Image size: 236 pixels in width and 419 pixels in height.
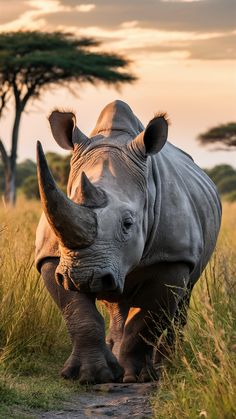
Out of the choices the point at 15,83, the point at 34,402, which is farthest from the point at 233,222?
the point at 34,402

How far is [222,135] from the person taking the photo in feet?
82.8

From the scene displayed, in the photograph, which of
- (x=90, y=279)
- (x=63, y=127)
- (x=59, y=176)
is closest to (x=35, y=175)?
(x=59, y=176)

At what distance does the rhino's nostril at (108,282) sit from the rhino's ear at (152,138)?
2.78ft

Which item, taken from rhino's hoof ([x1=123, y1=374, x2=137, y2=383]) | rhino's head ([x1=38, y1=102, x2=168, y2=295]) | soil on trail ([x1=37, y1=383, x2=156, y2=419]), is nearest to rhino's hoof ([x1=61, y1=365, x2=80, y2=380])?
soil on trail ([x1=37, y1=383, x2=156, y2=419])

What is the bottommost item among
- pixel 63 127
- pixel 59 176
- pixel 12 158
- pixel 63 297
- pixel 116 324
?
pixel 116 324

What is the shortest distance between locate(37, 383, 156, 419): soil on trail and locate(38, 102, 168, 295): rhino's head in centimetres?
51

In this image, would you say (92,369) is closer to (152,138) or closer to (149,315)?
(149,315)

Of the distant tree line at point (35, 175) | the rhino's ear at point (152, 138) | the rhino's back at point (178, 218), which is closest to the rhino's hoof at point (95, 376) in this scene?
the rhino's back at point (178, 218)

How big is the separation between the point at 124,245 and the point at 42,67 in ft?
61.7

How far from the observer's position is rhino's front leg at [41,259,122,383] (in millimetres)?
5137

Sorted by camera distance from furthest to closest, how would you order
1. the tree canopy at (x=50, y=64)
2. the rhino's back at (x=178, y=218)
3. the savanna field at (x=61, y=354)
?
the tree canopy at (x=50, y=64) → the rhino's back at (x=178, y=218) → the savanna field at (x=61, y=354)

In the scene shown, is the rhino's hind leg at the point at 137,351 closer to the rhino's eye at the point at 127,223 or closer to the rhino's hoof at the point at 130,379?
the rhino's hoof at the point at 130,379

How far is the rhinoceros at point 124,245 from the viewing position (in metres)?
4.58

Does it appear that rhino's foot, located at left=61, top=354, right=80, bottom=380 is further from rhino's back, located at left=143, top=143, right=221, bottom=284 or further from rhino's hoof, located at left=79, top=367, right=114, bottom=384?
rhino's back, located at left=143, top=143, right=221, bottom=284
